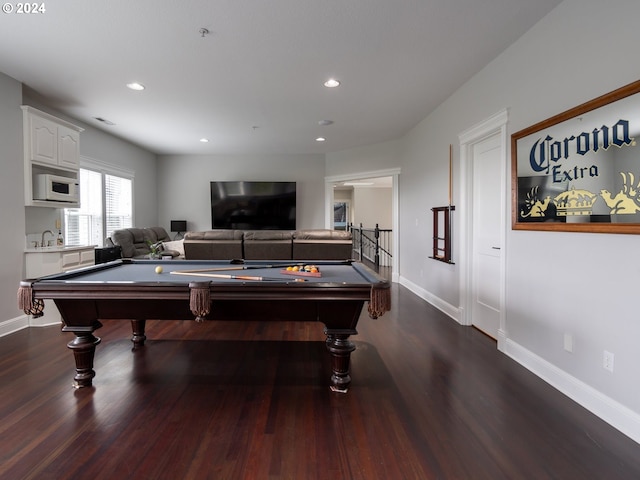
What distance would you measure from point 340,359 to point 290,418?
51 cm

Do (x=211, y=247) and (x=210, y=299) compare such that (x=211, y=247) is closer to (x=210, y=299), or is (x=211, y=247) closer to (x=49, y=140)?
(x=49, y=140)

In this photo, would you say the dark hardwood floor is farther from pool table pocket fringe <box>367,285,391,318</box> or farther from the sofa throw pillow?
the sofa throw pillow

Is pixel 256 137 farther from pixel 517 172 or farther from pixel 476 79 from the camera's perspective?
pixel 517 172

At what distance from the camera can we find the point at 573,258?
224cm

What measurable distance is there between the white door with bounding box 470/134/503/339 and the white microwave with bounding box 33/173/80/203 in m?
4.91

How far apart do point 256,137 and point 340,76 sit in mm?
3035

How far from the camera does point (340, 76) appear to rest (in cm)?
352

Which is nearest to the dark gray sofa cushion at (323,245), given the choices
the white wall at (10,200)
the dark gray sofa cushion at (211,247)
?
the dark gray sofa cushion at (211,247)

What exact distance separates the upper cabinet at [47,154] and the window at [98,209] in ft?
3.12

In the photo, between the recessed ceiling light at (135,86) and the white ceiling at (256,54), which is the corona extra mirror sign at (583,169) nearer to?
the white ceiling at (256,54)

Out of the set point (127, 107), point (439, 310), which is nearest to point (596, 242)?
point (439, 310)

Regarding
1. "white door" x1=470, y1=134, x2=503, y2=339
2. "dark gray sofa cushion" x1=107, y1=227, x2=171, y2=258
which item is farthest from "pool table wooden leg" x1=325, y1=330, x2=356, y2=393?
"dark gray sofa cushion" x1=107, y1=227, x2=171, y2=258

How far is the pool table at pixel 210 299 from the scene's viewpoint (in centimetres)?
205

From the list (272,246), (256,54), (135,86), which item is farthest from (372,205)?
(256,54)
